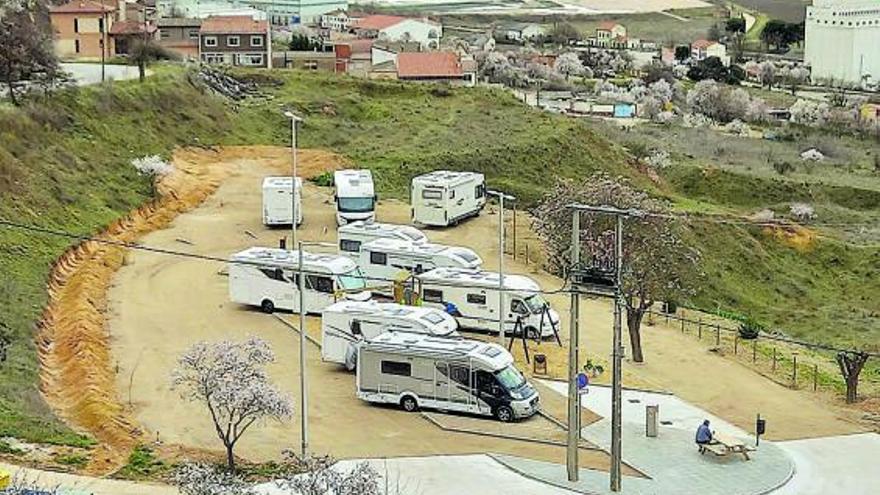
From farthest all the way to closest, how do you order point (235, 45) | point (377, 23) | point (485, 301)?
1. point (377, 23)
2. point (235, 45)
3. point (485, 301)

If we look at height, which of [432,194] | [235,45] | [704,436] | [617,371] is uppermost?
[235,45]

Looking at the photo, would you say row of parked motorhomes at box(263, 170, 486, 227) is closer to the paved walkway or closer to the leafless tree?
the leafless tree

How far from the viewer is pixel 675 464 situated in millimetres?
18531

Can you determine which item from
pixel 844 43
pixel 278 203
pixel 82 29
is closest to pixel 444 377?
pixel 278 203

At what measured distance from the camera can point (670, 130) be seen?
A: 62.9 meters

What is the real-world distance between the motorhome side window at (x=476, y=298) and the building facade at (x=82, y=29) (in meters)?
32.7

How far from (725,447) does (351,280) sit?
29.6 feet

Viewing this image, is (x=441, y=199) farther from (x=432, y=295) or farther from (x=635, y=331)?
(x=635, y=331)

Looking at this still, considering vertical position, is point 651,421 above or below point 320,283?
below

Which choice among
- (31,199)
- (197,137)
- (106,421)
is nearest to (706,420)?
(106,421)

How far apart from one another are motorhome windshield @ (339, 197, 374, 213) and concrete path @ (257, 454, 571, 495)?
14801 millimetres

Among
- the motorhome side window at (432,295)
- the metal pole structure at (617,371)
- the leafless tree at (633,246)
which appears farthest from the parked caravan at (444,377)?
the motorhome side window at (432,295)

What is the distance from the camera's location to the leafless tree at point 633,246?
23.7 metres

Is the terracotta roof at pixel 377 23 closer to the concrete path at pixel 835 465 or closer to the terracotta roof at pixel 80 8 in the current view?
the terracotta roof at pixel 80 8
